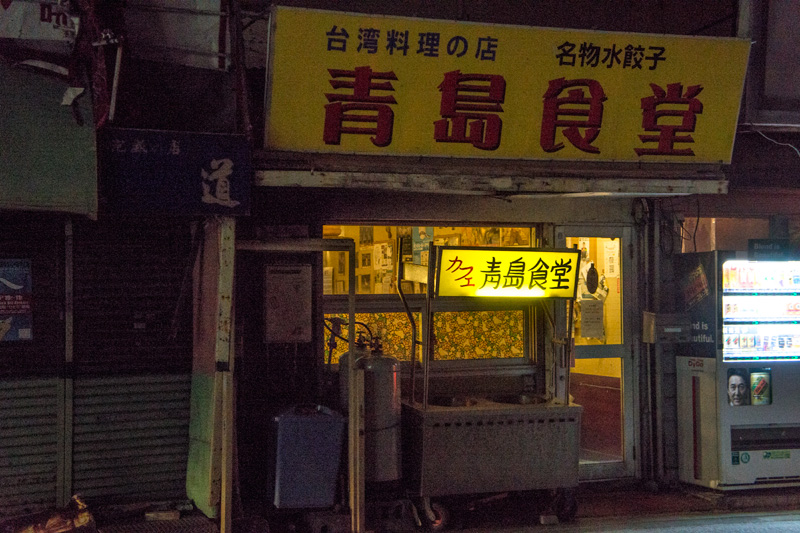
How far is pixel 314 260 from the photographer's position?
328 inches

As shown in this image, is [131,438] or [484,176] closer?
[131,438]

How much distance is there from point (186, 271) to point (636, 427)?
547 centimetres

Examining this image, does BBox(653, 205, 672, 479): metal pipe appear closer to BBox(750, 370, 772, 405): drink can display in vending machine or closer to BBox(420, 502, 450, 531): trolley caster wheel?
BBox(750, 370, 772, 405): drink can display in vending machine

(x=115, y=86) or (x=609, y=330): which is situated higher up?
(x=115, y=86)

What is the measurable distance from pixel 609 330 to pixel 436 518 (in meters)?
3.23

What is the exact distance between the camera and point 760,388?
8.88 metres

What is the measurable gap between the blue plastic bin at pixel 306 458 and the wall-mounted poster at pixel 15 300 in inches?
97.5

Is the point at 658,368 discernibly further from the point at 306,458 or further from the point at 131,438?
the point at 131,438

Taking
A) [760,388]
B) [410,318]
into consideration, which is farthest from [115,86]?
[760,388]

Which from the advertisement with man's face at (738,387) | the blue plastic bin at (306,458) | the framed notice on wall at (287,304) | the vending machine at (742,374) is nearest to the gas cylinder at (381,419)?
the blue plastic bin at (306,458)

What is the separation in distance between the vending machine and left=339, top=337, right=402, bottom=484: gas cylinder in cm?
360

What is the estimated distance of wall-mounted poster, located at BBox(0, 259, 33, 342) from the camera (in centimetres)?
724

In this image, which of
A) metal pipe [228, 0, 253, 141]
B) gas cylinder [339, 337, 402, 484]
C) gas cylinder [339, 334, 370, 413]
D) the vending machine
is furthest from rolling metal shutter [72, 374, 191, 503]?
the vending machine

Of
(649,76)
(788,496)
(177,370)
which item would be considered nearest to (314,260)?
(177,370)
